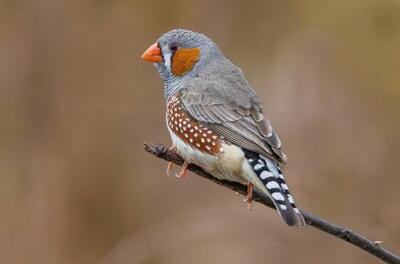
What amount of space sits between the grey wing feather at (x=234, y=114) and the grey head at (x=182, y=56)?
155 millimetres

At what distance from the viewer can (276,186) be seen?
435 cm

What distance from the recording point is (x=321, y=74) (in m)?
7.57

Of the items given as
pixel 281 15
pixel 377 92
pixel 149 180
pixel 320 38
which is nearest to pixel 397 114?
pixel 377 92

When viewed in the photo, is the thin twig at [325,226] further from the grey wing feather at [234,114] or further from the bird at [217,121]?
the grey wing feather at [234,114]

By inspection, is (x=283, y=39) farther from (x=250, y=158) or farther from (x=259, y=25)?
(x=250, y=158)

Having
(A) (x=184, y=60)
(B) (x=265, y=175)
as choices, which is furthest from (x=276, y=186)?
(A) (x=184, y=60)

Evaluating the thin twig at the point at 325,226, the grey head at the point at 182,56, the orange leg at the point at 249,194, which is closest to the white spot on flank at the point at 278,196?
the thin twig at the point at 325,226

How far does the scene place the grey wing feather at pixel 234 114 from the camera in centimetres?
479

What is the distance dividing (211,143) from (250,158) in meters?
0.28

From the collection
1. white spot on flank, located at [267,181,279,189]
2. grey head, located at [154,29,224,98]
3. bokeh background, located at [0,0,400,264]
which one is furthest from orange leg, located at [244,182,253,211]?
bokeh background, located at [0,0,400,264]

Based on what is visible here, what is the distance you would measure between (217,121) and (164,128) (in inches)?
119

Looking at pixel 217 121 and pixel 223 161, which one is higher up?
pixel 217 121

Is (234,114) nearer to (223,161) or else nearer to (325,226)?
(223,161)

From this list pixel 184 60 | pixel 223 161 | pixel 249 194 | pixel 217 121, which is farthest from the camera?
pixel 184 60
